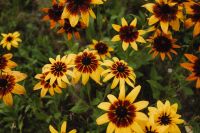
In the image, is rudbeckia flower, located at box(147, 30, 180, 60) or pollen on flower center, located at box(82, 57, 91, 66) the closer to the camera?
pollen on flower center, located at box(82, 57, 91, 66)

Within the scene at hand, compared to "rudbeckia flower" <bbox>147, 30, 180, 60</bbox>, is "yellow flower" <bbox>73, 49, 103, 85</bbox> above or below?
below

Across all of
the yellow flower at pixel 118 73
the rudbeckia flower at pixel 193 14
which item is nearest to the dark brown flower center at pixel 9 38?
the yellow flower at pixel 118 73

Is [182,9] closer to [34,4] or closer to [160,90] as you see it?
[160,90]

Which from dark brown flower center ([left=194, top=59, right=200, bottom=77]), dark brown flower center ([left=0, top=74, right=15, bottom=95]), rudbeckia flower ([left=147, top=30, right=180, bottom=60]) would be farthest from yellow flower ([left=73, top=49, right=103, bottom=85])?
dark brown flower center ([left=194, top=59, right=200, bottom=77])

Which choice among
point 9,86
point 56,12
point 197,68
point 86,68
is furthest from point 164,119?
point 56,12

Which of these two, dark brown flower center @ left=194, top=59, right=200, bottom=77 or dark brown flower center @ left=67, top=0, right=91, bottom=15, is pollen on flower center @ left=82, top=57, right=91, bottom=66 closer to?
dark brown flower center @ left=67, top=0, right=91, bottom=15

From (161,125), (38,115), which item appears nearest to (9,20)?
(38,115)

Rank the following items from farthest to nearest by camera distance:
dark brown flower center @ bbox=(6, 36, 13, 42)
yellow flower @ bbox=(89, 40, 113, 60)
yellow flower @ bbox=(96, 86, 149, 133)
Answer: dark brown flower center @ bbox=(6, 36, 13, 42), yellow flower @ bbox=(89, 40, 113, 60), yellow flower @ bbox=(96, 86, 149, 133)

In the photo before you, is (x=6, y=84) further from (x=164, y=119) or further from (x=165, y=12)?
(x=165, y=12)
